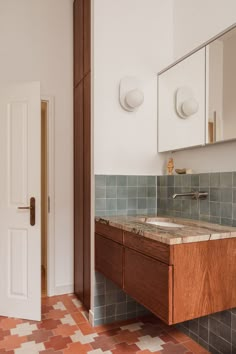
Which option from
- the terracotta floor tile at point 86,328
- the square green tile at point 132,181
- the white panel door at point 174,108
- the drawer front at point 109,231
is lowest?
the terracotta floor tile at point 86,328

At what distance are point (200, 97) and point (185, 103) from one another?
177 mm

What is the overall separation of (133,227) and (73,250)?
1417mm

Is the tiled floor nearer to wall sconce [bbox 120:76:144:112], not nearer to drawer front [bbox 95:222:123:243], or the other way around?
drawer front [bbox 95:222:123:243]

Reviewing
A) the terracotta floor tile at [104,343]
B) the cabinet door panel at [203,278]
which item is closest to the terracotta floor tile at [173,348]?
the terracotta floor tile at [104,343]

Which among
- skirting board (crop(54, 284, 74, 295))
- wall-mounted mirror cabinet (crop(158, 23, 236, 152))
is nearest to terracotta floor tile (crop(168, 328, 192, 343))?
skirting board (crop(54, 284, 74, 295))

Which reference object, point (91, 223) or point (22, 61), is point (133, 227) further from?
point (22, 61)

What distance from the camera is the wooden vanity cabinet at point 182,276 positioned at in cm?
131

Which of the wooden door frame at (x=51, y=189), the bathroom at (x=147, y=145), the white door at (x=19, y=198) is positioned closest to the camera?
the bathroom at (x=147, y=145)

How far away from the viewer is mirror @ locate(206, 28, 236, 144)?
175cm

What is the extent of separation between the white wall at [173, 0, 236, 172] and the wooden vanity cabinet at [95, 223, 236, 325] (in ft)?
2.02

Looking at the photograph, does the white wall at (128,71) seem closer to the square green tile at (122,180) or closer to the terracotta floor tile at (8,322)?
the square green tile at (122,180)

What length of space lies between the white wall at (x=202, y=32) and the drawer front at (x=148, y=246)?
30.5 inches

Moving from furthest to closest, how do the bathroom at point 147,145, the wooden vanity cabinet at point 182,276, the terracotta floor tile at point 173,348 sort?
the bathroom at point 147,145 < the terracotta floor tile at point 173,348 < the wooden vanity cabinet at point 182,276

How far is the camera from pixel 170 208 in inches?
89.8
